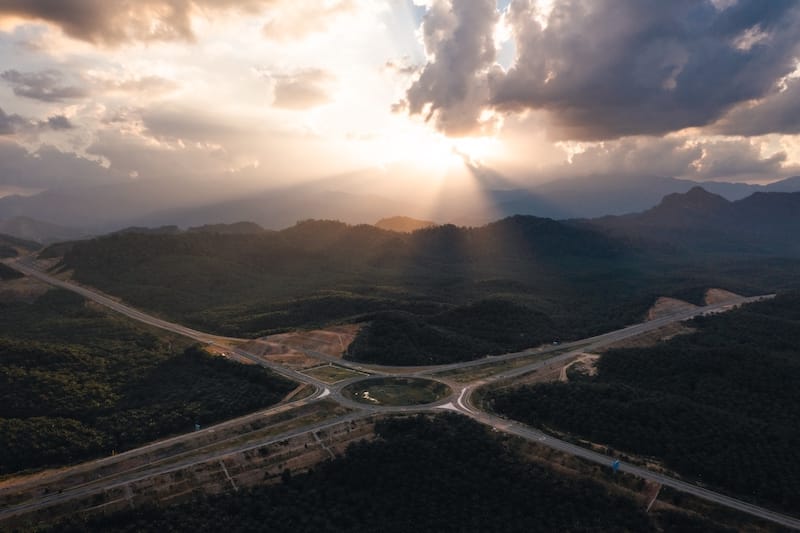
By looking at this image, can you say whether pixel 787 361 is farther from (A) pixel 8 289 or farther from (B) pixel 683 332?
(A) pixel 8 289

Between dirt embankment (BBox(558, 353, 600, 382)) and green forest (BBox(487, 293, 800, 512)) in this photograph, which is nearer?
green forest (BBox(487, 293, 800, 512))

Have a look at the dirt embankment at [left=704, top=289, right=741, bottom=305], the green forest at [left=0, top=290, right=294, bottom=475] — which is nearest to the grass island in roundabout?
the green forest at [left=0, top=290, right=294, bottom=475]

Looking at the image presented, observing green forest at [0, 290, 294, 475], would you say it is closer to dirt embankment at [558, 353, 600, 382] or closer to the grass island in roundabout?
the grass island in roundabout

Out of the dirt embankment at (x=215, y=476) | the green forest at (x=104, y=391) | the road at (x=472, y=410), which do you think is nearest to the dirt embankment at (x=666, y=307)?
the road at (x=472, y=410)

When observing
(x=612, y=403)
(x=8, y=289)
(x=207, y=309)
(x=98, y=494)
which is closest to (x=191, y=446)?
(x=98, y=494)

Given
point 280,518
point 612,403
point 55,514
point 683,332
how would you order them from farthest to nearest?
point 683,332
point 612,403
point 280,518
point 55,514

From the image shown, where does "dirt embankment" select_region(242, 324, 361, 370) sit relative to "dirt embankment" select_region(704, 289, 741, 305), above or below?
below

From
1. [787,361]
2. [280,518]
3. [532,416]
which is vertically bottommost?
[280,518]
